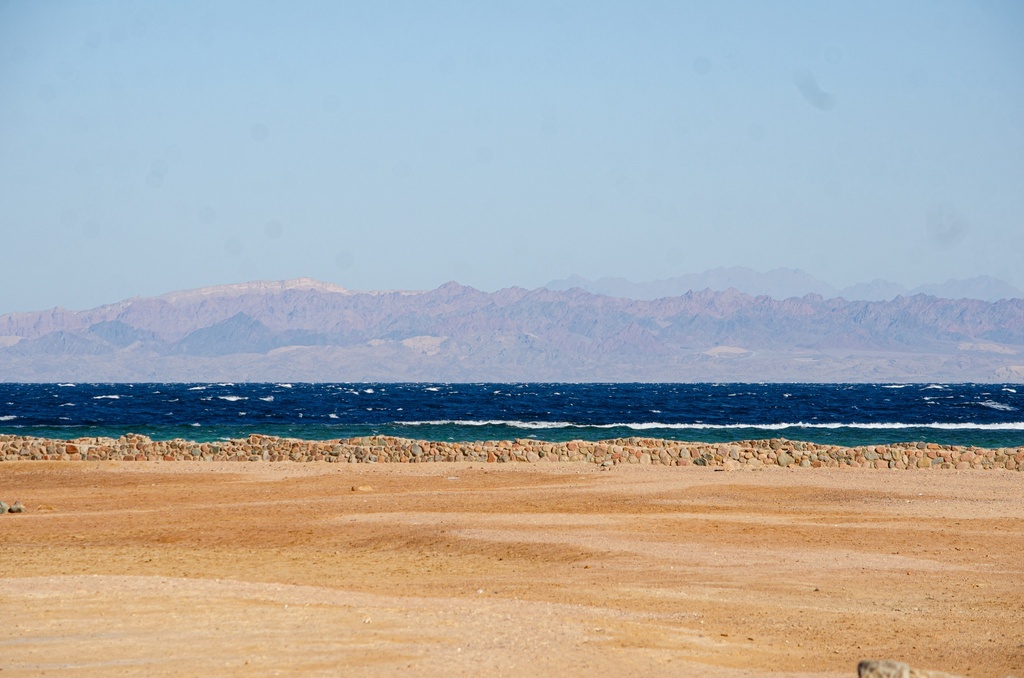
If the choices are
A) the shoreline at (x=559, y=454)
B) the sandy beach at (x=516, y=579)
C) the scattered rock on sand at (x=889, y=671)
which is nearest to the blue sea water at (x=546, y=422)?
the shoreline at (x=559, y=454)

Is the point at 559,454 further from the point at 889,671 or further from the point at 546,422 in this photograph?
the point at 546,422

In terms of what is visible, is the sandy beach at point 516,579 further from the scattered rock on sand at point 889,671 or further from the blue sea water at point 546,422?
the blue sea water at point 546,422

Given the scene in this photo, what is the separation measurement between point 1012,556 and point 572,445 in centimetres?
2184

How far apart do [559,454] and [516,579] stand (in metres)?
22.4

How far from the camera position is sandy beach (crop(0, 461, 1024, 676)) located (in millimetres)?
10469

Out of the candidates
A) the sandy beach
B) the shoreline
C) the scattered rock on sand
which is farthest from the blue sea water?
the scattered rock on sand

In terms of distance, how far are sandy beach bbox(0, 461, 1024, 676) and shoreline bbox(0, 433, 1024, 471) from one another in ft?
22.9

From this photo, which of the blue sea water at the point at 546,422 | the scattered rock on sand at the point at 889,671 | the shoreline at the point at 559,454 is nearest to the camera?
the scattered rock on sand at the point at 889,671

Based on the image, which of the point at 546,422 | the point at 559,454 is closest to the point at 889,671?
the point at 559,454

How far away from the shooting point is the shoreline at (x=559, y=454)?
35.0 m

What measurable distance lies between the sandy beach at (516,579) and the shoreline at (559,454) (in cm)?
699

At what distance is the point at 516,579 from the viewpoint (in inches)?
595

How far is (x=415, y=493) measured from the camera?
2639 centimetres

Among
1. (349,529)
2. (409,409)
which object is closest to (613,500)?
(349,529)
